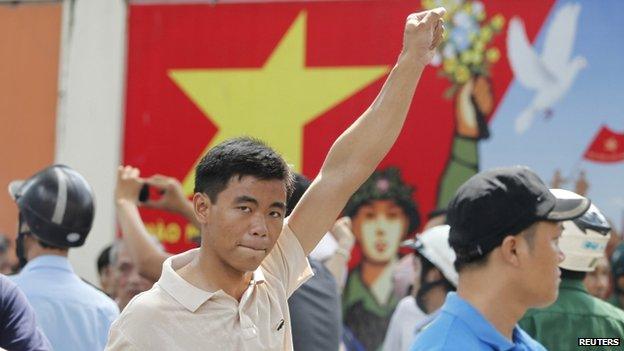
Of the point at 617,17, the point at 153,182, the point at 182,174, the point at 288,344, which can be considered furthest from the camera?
the point at 182,174

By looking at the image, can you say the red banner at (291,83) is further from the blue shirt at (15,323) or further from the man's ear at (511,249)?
the man's ear at (511,249)

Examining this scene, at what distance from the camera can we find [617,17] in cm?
805

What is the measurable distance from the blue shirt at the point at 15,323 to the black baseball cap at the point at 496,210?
1.36m

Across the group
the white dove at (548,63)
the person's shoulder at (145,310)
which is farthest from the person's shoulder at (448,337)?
the white dove at (548,63)

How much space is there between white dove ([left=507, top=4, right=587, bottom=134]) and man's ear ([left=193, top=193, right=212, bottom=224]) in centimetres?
549

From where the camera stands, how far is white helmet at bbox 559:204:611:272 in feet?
13.1

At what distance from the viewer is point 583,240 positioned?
401 cm

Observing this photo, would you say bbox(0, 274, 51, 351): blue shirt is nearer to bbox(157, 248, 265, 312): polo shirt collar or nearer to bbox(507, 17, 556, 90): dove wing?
bbox(157, 248, 265, 312): polo shirt collar

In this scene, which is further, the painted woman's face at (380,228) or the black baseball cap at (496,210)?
the painted woman's face at (380,228)

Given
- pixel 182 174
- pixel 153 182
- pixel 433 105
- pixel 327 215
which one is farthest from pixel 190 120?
pixel 327 215

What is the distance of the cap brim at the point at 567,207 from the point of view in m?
2.90

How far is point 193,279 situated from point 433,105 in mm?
5580

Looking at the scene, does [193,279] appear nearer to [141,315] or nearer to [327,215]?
[141,315]

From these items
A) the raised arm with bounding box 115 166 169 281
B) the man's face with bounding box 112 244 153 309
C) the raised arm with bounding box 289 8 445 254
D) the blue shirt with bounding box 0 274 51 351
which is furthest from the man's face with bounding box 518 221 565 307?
the man's face with bounding box 112 244 153 309
